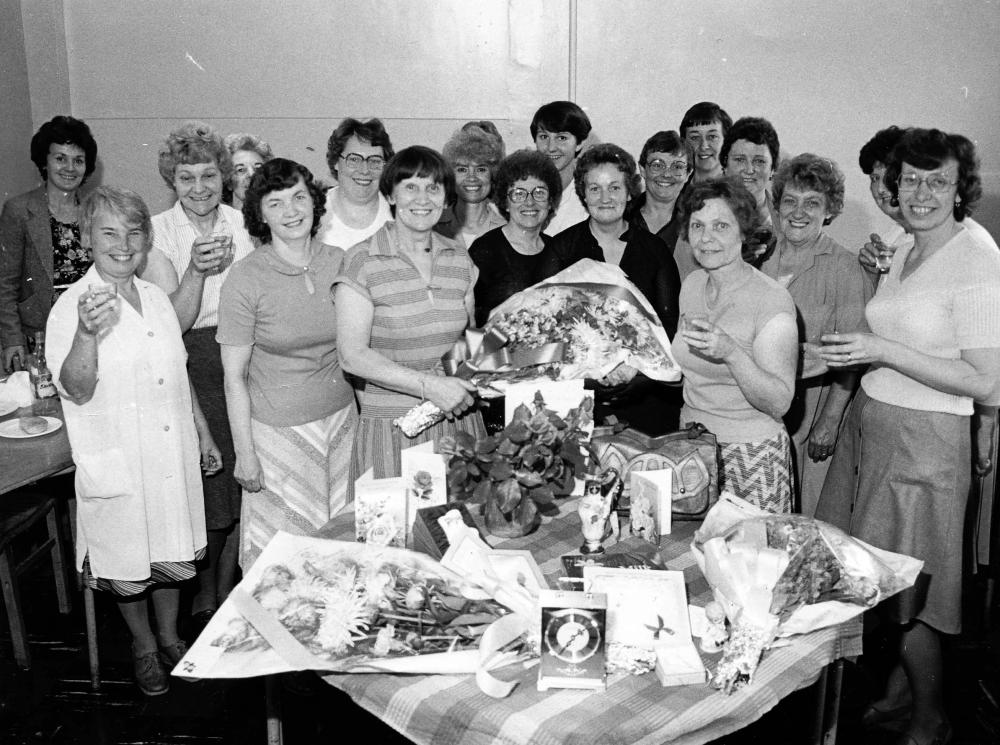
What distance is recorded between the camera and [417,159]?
2.82m

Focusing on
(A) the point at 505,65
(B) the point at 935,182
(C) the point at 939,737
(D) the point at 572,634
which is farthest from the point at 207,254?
(A) the point at 505,65

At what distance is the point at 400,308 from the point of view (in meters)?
2.74

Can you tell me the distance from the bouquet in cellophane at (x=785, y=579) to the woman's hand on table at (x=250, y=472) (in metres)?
1.55

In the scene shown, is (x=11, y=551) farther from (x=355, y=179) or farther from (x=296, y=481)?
(x=355, y=179)

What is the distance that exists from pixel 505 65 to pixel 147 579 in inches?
150

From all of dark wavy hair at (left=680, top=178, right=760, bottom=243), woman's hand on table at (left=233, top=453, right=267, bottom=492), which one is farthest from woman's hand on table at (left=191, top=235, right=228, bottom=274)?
dark wavy hair at (left=680, top=178, right=760, bottom=243)

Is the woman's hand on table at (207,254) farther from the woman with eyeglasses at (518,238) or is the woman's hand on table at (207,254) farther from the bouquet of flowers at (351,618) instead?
the bouquet of flowers at (351,618)

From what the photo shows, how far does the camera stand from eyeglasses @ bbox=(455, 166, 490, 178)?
150 inches

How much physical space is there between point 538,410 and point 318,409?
97 centimetres

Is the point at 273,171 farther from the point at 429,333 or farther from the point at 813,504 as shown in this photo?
the point at 813,504

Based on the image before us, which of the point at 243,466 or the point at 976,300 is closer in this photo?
the point at 976,300

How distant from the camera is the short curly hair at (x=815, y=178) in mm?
3344

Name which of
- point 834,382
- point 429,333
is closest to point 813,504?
point 834,382

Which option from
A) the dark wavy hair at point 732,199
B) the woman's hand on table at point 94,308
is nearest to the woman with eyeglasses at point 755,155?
the dark wavy hair at point 732,199
